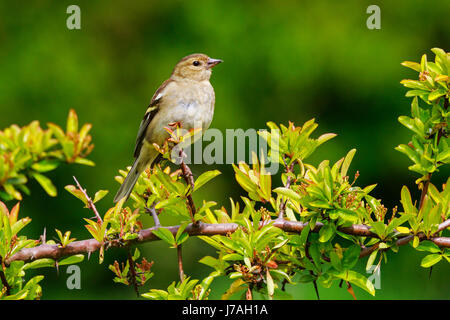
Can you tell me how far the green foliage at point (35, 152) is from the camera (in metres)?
1.42

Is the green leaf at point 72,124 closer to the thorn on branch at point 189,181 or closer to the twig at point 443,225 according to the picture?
the thorn on branch at point 189,181

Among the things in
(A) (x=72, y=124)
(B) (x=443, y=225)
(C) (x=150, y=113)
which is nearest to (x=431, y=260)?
(B) (x=443, y=225)

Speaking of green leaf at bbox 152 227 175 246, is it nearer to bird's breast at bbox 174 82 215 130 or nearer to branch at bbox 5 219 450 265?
branch at bbox 5 219 450 265

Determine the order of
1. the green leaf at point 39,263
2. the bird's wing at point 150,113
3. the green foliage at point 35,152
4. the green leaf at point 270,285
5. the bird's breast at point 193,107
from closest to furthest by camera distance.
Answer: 1. the green foliage at point 35,152
2. the green leaf at point 270,285
3. the green leaf at point 39,263
4. the bird's breast at point 193,107
5. the bird's wing at point 150,113

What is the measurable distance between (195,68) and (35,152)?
2.64 metres

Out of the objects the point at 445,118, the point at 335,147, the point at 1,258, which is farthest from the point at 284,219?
the point at 335,147

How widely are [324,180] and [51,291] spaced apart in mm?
4055

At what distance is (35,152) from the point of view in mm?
1447

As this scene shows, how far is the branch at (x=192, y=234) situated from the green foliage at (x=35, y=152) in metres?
0.62

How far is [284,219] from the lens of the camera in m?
2.16

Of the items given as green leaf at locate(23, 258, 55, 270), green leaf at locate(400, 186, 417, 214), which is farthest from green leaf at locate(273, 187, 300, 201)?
green leaf at locate(23, 258, 55, 270)

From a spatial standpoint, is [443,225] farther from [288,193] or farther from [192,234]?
[192,234]

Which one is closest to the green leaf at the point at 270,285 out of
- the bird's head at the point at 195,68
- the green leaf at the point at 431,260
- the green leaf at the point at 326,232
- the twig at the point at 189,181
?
the green leaf at the point at 326,232

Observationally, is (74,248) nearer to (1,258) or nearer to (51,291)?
(1,258)
